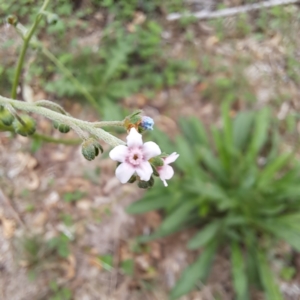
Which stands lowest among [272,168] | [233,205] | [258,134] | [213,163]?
[233,205]

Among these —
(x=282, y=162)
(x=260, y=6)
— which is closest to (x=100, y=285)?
(x=282, y=162)

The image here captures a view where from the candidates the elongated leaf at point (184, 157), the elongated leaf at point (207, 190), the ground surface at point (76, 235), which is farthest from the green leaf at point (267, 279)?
the elongated leaf at point (184, 157)

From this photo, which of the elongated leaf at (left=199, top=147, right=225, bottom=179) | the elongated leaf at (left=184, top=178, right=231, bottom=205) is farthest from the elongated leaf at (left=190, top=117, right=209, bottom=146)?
the elongated leaf at (left=184, top=178, right=231, bottom=205)

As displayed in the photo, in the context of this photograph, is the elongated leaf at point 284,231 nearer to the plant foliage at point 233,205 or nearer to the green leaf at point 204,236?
the plant foliage at point 233,205

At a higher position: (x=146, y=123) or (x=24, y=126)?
(x=24, y=126)

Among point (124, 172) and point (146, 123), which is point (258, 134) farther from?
point (124, 172)

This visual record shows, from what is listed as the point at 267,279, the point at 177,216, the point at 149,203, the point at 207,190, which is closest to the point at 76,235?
the point at 149,203

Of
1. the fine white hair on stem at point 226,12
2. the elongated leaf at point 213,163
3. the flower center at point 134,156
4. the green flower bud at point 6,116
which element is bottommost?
the flower center at point 134,156
